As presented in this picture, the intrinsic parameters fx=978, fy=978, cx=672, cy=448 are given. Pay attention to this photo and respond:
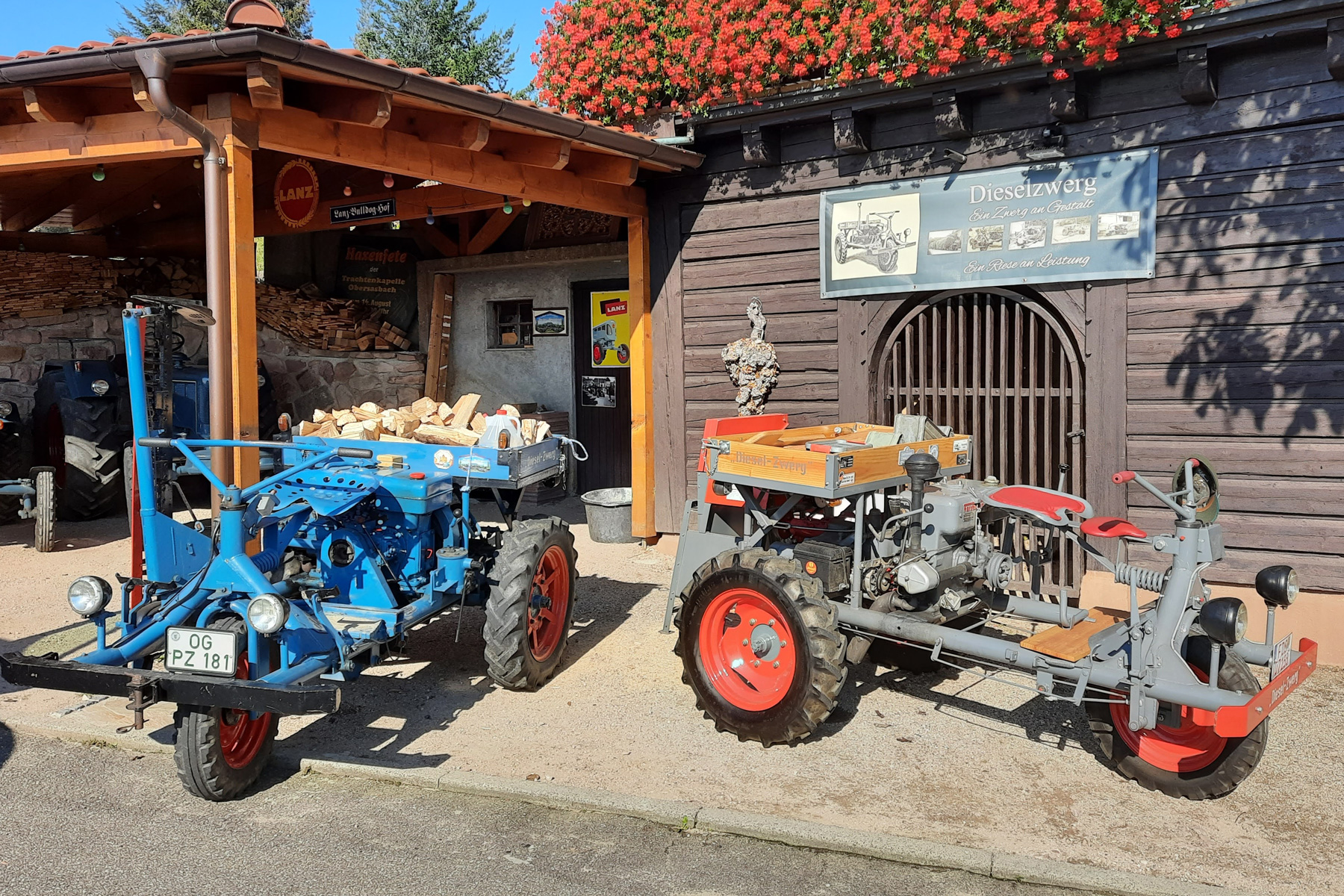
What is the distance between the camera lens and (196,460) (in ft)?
14.2

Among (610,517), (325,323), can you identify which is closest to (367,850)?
(610,517)

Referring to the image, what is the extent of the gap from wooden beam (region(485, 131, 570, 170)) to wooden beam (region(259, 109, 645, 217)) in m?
0.09

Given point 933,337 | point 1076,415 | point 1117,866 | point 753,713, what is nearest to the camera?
point 1117,866

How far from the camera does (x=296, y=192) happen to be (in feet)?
29.3

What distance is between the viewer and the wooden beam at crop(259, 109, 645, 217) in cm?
597

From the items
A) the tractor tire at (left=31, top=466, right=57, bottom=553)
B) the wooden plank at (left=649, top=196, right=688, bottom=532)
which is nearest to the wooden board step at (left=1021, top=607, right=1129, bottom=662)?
the wooden plank at (left=649, top=196, right=688, bottom=532)

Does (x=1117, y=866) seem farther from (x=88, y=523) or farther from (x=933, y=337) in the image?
(x=88, y=523)

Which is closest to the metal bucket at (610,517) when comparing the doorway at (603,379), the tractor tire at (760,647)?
the doorway at (603,379)

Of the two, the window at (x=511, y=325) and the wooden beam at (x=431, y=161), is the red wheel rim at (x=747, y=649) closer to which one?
the wooden beam at (x=431, y=161)

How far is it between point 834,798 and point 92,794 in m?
3.11

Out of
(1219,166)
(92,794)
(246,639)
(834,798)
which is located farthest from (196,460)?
(1219,166)

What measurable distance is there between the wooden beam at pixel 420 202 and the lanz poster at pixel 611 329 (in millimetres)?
1873

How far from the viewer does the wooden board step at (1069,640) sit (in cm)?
399

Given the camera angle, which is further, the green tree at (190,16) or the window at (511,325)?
the green tree at (190,16)
